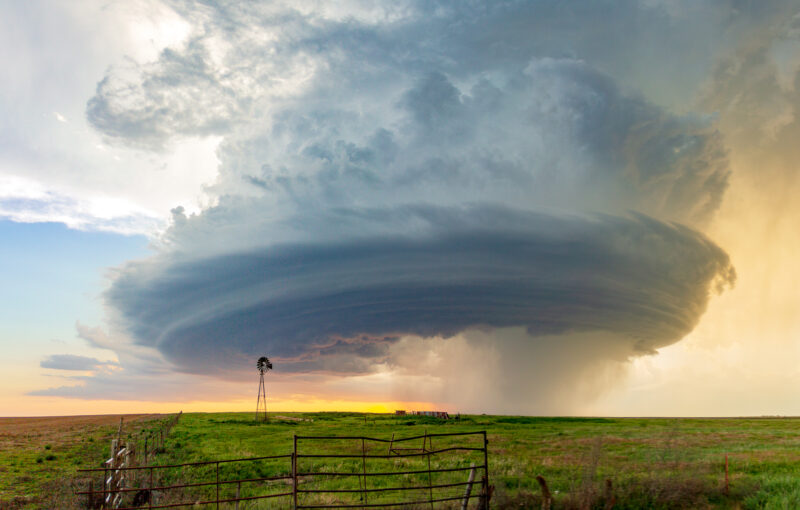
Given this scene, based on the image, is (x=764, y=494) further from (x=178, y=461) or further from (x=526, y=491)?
(x=178, y=461)

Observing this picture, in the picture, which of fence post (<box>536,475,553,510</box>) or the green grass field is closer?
fence post (<box>536,475,553,510</box>)

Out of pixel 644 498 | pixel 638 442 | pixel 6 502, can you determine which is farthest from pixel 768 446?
pixel 6 502

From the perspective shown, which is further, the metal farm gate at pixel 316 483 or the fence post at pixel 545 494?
the fence post at pixel 545 494

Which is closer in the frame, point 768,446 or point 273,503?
point 273,503

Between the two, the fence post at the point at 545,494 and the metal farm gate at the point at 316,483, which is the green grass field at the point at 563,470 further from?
the fence post at the point at 545,494

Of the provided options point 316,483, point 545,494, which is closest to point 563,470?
point 316,483

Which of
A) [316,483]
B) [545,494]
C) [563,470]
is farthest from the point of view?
[563,470]

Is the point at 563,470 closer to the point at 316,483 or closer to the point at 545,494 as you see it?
the point at 316,483

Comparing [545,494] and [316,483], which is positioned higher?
[545,494]

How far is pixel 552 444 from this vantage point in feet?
207

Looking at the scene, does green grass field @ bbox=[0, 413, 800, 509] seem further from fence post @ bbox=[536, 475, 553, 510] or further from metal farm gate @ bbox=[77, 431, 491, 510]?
fence post @ bbox=[536, 475, 553, 510]

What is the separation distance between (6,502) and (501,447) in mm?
42775

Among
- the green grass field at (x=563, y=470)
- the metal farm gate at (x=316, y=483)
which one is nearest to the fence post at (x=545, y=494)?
the metal farm gate at (x=316, y=483)

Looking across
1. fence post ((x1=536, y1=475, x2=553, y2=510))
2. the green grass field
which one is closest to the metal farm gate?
the green grass field
